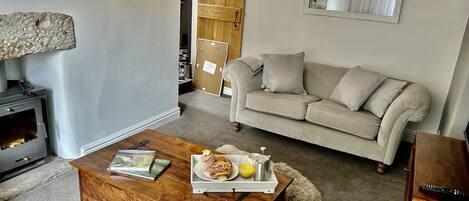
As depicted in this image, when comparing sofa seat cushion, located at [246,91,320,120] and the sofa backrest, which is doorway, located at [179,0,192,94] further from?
the sofa backrest

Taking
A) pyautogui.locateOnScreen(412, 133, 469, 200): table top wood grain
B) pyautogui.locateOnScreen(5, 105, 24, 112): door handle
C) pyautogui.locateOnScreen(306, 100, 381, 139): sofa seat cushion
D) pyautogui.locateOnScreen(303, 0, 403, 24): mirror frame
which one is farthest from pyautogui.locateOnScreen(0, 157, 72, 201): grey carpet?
pyautogui.locateOnScreen(303, 0, 403, 24): mirror frame

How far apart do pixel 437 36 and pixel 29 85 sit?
3558 mm

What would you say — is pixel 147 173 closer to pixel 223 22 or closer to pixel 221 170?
pixel 221 170

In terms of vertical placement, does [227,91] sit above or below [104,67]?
below

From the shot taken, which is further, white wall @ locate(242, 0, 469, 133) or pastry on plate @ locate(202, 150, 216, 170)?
white wall @ locate(242, 0, 469, 133)

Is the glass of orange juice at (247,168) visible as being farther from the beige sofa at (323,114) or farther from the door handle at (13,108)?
the door handle at (13,108)

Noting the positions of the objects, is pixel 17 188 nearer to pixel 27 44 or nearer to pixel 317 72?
pixel 27 44

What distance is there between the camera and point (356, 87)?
3.13m

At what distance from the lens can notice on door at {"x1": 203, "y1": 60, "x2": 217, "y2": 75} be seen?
4730 mm

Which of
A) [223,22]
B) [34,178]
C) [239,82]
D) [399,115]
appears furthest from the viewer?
[223,22]

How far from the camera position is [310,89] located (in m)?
3.61

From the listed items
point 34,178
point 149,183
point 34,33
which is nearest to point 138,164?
point 149,183

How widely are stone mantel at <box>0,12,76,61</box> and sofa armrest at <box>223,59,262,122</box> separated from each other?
57.4 inches

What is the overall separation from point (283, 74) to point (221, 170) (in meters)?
1.82
